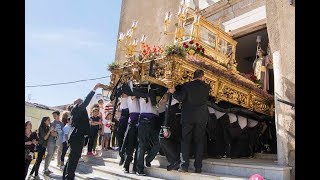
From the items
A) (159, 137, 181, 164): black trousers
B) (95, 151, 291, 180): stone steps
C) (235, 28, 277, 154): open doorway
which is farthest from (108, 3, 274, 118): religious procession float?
(95, 151, 291, 180): stone steps

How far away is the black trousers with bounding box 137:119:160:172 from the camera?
605cm

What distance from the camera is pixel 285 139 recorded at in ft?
18.4

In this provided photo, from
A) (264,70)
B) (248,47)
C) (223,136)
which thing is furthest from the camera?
(248,47)

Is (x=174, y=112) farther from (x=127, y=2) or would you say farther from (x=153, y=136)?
(x=127, y=2)

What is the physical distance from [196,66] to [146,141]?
6.19 feet

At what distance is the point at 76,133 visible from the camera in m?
6.12

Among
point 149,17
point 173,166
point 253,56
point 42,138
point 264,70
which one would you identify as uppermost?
point 149,17

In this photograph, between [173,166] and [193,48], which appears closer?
[173,166]

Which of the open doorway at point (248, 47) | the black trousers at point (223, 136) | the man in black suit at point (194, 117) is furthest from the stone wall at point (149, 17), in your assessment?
the man in black suit at point (194, 117)

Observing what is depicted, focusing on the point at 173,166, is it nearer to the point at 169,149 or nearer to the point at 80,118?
the point at 169,149

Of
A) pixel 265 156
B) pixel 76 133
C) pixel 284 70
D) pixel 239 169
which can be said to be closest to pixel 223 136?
pixel 265 156

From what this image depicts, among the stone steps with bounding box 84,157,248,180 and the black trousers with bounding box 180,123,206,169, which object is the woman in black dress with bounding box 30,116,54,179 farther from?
the black trousers with bounding box 180,123,206,169

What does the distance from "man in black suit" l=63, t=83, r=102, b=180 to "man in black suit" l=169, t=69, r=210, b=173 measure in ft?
6.57
